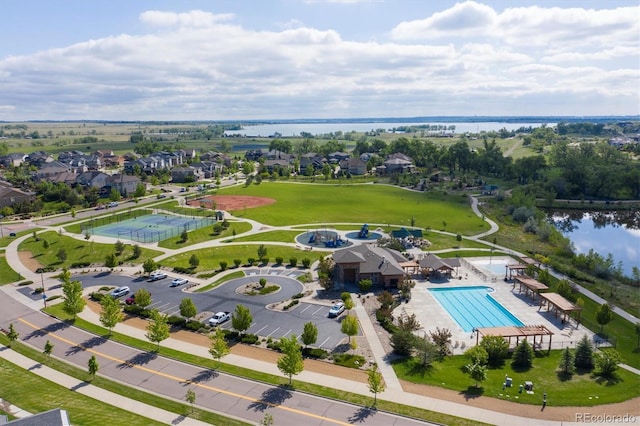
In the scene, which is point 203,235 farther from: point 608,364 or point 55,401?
point 608,364

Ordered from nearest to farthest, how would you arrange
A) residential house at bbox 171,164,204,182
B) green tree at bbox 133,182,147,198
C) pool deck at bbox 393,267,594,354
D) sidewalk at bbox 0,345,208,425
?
sidewalk at bbox 0,345,208,425 → pool deck at bbox 393,267,594,354 → green tree at bbox 133,182,147,198 → residential house at bbox 171,164,204,182

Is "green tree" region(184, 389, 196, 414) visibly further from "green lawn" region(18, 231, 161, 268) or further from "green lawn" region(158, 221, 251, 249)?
"green lawn" region(158, 221, 251, 249)

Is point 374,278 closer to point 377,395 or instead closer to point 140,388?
point 377,395

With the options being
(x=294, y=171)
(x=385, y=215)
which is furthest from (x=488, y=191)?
(x=294, y=171)

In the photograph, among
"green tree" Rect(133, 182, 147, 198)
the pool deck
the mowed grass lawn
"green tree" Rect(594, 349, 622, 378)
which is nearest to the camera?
"green tree" Rect(594, 349, 622, 378)

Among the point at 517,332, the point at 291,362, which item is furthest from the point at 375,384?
the point at 517,332

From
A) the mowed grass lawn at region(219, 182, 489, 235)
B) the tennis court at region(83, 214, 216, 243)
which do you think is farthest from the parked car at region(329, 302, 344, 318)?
the tennis court at region(83, 214, 216, 243)

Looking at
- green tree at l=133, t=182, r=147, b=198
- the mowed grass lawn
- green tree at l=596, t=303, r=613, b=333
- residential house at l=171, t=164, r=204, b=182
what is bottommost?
green tree at l=596, t=303, r=613, b=333
